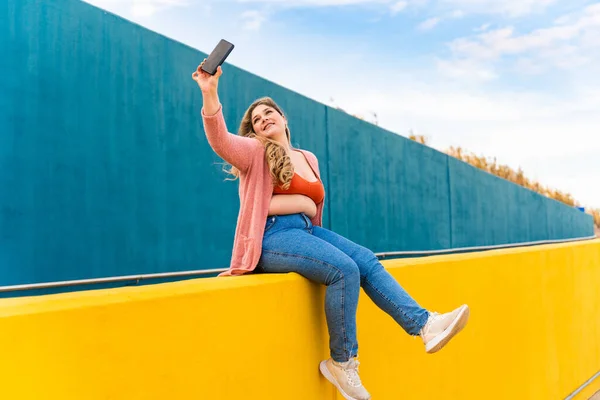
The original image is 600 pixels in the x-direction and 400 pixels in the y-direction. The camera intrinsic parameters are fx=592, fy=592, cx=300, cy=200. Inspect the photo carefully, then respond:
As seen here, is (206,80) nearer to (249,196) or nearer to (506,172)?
(249,196)

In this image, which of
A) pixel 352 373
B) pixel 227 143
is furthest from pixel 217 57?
pixel 352 373

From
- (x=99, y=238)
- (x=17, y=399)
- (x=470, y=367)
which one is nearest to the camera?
(x=17, y=399)

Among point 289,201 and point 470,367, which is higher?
point 289,201

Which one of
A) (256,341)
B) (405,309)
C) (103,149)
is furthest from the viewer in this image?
(103,149)

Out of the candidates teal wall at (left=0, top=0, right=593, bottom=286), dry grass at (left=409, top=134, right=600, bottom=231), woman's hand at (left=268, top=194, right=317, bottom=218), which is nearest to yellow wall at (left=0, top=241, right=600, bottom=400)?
woman's hand at (left=268, top=194, right=317, bottom=218)

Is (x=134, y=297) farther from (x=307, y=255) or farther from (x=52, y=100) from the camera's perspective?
(x=52, y=100)

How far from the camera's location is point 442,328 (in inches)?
86.7

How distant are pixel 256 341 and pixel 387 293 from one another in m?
0.61

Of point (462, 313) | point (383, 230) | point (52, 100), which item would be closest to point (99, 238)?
point (52, 100)

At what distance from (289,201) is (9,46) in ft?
8.77

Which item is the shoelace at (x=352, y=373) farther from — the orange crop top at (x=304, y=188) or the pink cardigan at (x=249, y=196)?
the orange crop top at (x=304, y=188)

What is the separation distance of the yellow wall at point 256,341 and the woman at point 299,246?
0.38 feet

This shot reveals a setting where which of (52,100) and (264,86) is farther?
(264,86)

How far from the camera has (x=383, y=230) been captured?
9156mm
